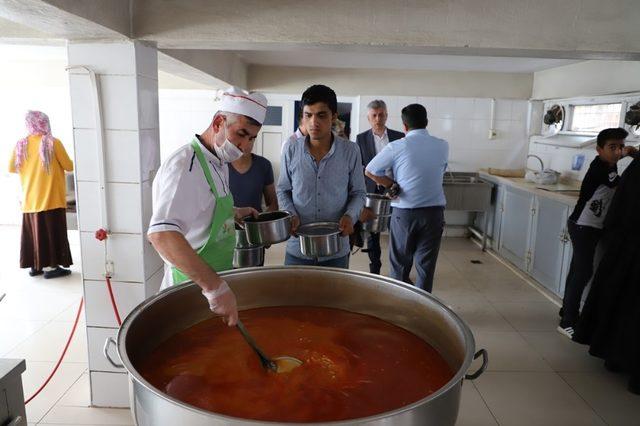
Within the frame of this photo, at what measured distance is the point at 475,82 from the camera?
19.8 feet

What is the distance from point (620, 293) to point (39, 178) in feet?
15.4

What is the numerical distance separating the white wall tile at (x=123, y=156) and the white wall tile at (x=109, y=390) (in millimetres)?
1042

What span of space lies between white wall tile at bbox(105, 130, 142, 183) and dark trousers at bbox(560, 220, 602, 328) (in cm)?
289

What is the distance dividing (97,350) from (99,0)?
5.43 ft

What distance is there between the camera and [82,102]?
82.2 inches

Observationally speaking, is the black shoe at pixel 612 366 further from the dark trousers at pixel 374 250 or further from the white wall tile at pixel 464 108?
the white wall tile at pixel 464 108

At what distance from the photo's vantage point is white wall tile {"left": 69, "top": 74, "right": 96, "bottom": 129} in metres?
2.07

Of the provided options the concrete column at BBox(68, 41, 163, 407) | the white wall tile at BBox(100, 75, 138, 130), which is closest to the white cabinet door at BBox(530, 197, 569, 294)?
the concrete column at BBox(68, 41, 163, 407)

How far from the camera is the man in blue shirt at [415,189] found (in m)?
3.13

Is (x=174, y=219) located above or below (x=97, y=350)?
above

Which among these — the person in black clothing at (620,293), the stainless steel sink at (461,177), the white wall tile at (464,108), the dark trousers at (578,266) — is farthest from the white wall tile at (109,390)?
the white wall tile at (464,108)

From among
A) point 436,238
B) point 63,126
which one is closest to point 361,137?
point 436,238

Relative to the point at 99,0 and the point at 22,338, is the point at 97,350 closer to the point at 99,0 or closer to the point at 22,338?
the point at 22,338

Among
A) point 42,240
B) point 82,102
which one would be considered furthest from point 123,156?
point 42,240
